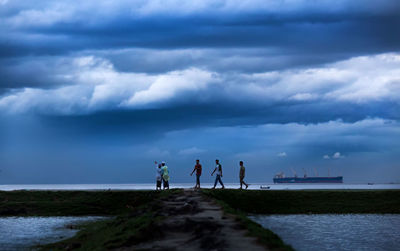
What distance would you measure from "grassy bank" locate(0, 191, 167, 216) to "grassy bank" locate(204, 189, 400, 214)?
650cm

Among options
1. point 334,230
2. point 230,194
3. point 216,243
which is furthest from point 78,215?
point 216,243

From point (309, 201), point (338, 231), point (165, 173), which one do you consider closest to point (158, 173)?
point (165, 173)

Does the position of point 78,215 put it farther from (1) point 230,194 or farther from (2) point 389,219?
(2) point 389,219

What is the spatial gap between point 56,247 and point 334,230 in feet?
50.2

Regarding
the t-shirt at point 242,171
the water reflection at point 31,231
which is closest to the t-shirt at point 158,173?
the t-shirt at point 242,171

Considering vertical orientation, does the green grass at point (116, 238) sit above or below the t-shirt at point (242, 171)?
below

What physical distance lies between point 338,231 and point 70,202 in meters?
24.3

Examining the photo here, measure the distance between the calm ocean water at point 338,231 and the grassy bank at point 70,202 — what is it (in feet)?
42.3

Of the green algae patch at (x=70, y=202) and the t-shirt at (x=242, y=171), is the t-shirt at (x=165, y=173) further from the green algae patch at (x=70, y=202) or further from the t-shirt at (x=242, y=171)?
the t-shirt at (x=242, y=171)

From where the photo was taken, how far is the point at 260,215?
37.7m

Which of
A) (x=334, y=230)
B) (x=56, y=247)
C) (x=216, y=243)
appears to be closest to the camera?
(x=216, y=243)

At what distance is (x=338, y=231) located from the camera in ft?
88.2

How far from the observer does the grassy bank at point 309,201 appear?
130 feet

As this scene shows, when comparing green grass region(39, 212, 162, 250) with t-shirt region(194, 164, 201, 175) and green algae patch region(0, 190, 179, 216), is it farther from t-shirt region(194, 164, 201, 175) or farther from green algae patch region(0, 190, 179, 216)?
t-shirt region(194, 164, 201, 175)
